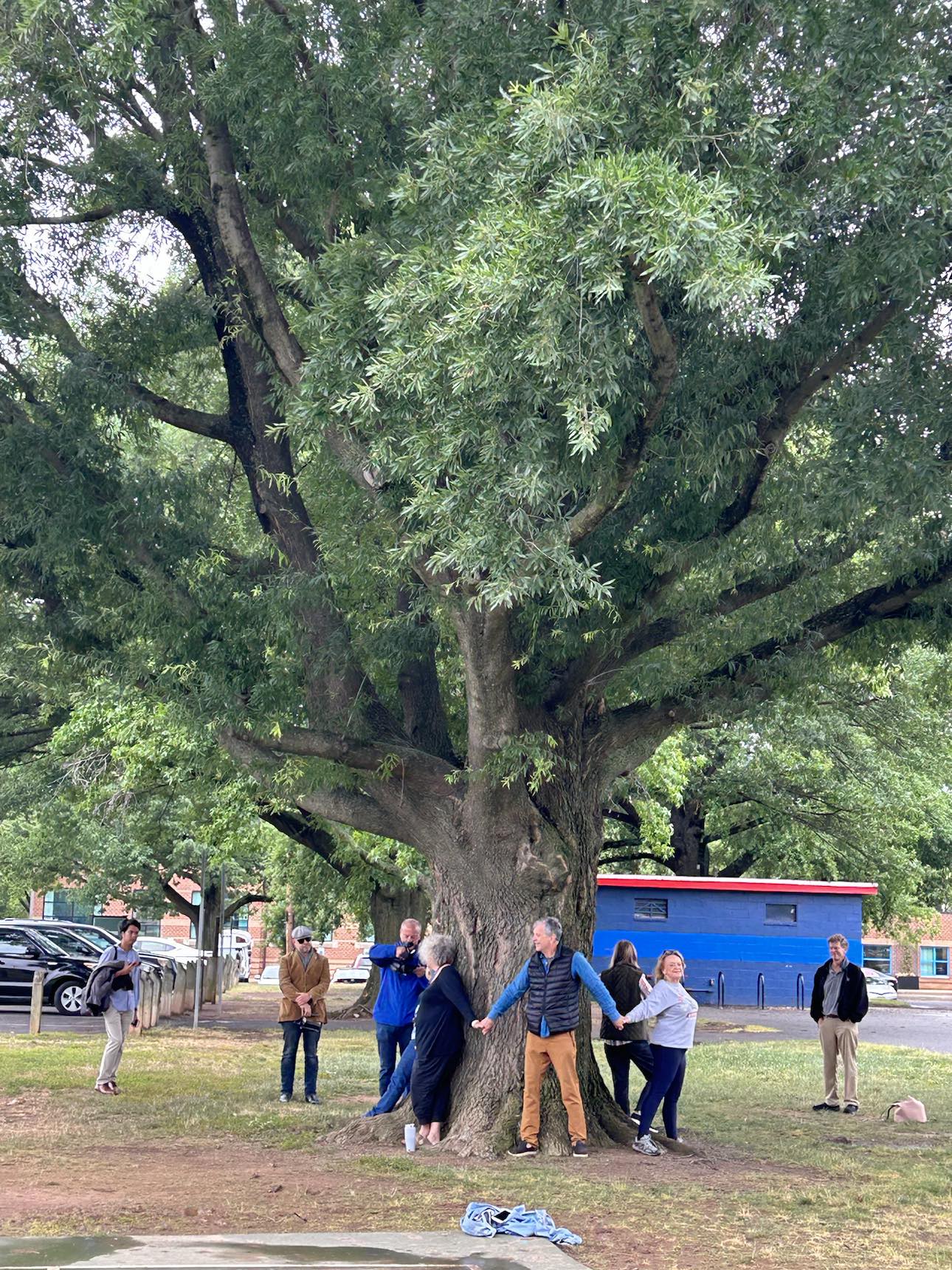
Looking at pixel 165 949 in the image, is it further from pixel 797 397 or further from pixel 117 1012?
pixel 797 397

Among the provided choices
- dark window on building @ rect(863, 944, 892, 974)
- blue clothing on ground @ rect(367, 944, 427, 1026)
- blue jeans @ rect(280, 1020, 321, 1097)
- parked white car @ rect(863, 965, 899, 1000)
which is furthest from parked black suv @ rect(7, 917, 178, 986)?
dark window on building @ rect(863, 944, 892, 974)

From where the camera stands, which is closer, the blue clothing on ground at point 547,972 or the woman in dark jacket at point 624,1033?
the blue clothing on ground at point 547,972

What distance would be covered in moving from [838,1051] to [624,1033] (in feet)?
12.1

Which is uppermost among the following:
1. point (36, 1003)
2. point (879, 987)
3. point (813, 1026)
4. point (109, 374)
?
point (109, 374)

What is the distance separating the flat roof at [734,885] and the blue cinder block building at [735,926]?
0.02m

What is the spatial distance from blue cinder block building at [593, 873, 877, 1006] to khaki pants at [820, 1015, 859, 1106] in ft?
59.1

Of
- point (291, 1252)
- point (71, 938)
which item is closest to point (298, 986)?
point (291, 1252)

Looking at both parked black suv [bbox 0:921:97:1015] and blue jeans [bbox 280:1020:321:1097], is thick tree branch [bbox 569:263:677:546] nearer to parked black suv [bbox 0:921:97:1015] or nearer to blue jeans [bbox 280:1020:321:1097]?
blue jeans [bbox 280:1020:321:1097]

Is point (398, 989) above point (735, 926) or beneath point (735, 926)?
beneath

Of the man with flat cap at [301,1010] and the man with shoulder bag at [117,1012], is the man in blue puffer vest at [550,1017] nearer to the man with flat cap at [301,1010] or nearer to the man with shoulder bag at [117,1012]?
the man with flat cap at [301,1010]

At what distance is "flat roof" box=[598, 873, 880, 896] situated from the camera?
31.5m

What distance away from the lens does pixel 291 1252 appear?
6402 mm

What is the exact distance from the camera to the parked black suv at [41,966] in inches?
1024

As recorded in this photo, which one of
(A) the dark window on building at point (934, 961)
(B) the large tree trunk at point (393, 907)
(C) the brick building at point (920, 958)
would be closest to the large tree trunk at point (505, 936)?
(B) the large tree trunk at point (393, 907)
